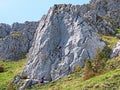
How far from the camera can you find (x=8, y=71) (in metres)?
92.9

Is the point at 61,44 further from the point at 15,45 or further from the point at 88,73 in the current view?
the point at 15,45

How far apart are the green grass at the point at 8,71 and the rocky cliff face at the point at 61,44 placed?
7078 mm

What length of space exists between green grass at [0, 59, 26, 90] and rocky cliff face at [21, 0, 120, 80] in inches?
279

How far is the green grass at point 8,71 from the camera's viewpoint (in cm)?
7753

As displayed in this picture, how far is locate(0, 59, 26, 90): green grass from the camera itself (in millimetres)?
77525

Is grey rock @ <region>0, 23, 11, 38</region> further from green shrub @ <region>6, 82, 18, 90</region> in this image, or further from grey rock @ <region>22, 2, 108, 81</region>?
green shrub @ <region>6, 82, 18, 90</region>

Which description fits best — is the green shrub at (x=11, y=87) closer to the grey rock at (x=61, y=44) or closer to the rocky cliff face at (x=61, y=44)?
the rocky cliff face at (x=61, y=44)

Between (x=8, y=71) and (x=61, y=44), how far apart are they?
981 inches

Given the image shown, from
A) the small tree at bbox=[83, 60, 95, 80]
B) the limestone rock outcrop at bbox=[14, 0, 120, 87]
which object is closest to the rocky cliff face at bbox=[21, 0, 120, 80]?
the limestone rock outcrop at bbox=[14, 0, 120, 87]

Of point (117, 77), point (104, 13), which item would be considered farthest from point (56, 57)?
point (104, 13)

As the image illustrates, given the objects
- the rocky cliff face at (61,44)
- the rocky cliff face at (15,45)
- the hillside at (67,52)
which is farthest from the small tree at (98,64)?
the rocky cliff face at (15,45)

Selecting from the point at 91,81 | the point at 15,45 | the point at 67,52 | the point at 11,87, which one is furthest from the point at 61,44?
the point at 15,45

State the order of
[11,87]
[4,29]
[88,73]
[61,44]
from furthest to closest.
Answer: [4,29] → [61,44] → [11,87] → [88,73]

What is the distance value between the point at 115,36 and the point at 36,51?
20.5 metres
